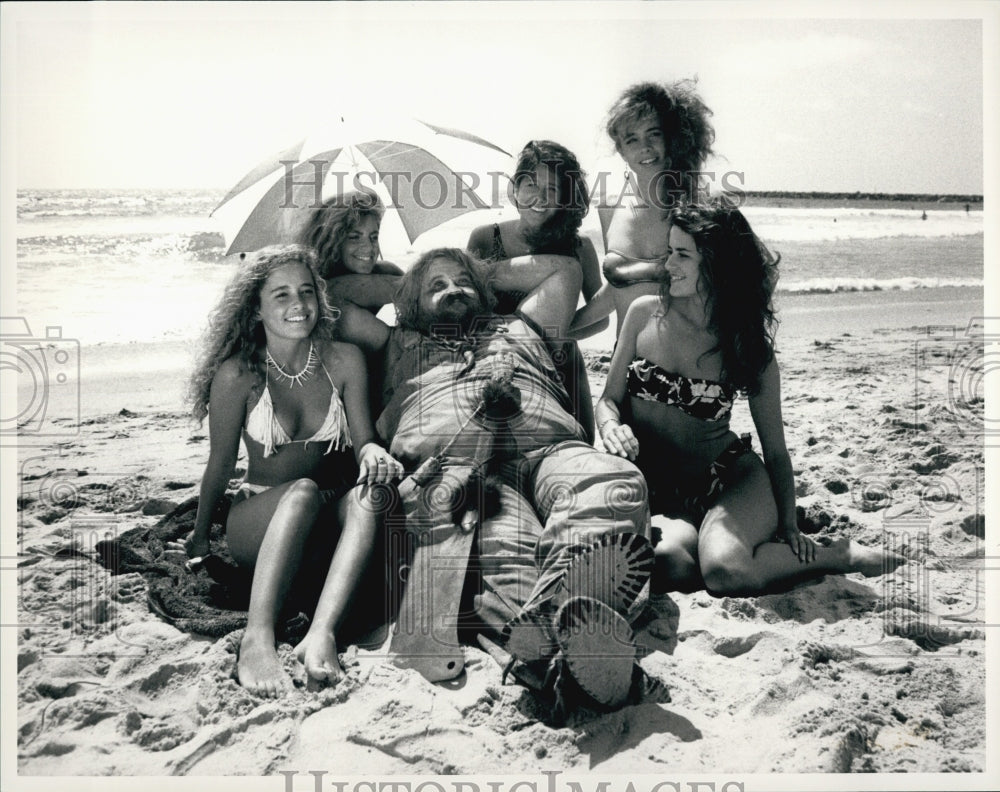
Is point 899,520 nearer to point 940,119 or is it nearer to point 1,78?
point 940,119

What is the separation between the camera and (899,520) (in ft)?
14.3

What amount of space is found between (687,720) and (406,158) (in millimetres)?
2610

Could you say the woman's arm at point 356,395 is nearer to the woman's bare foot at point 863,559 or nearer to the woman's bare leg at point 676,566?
the woman's bare leg at point 676,566

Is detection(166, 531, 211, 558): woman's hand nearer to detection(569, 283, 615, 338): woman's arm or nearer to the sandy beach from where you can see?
the sandy beach

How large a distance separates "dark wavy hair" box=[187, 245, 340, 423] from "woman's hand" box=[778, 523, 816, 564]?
1.98 meters

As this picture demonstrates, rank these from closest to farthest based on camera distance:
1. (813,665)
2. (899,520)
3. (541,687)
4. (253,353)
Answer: (541,687), (813,665), (253,353), (899,520)

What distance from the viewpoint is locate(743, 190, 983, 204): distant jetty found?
17.2 feet

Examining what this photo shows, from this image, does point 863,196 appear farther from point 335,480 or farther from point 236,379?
point 236,379

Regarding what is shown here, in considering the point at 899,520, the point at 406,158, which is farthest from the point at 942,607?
the point at 406,158

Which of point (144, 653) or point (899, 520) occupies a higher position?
point (899, 520)

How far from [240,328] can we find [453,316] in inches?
33.8

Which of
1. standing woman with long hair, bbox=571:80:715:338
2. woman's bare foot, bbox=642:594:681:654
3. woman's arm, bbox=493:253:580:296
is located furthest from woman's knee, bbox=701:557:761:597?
woman's arm, bbox=493:253:580:296

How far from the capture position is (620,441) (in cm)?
384
